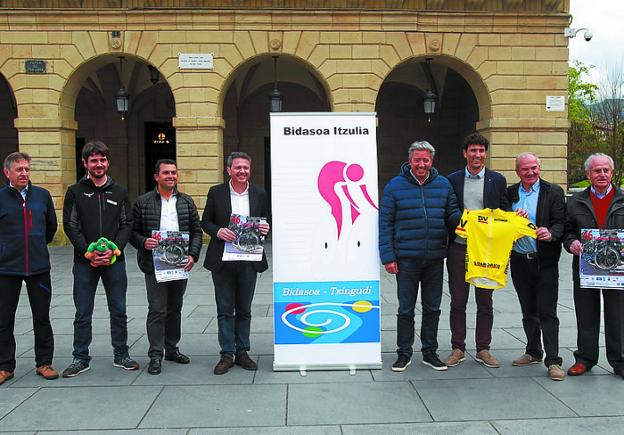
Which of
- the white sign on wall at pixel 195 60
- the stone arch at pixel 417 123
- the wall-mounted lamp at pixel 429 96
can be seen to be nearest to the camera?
the white sign on wall at pixel 195 60

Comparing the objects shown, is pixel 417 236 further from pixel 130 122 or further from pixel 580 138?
pixel 580 138

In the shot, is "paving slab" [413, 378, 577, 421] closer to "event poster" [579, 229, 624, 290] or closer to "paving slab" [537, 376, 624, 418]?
"paving slab" [537, 376, 624, 418]

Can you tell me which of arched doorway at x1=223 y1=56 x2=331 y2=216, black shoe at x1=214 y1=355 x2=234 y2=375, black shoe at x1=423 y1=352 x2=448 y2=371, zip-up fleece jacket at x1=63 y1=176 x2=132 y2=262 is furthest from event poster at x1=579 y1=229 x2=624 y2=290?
arched doorway at x1=223 y1=56 x2=331 y2=216

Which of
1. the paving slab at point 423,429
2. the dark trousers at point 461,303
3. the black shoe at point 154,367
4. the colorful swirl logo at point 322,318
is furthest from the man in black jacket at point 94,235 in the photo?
the dark trousers at point 461,303

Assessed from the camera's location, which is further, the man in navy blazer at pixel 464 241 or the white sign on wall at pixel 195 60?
the white sign on wall at pixel 195 60

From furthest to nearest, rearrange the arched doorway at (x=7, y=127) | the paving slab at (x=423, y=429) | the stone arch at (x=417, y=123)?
the stone arch at (x=417, y=123) < the arched doorway at (x=7, y=127) < the paving slab at (x=423, y=429)

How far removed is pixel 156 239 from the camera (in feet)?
15.5

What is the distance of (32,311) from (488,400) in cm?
386

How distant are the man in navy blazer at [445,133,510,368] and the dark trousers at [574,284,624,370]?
29.6 inches

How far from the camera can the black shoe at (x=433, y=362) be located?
187 inches

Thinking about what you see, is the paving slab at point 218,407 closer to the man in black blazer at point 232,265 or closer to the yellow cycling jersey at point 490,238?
the man in black blazer at point 232,265

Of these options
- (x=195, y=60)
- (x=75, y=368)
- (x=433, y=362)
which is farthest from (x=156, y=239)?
(x=195, y=60)

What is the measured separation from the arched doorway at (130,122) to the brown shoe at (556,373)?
1576 cm

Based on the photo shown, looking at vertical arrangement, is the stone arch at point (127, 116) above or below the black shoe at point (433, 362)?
above
